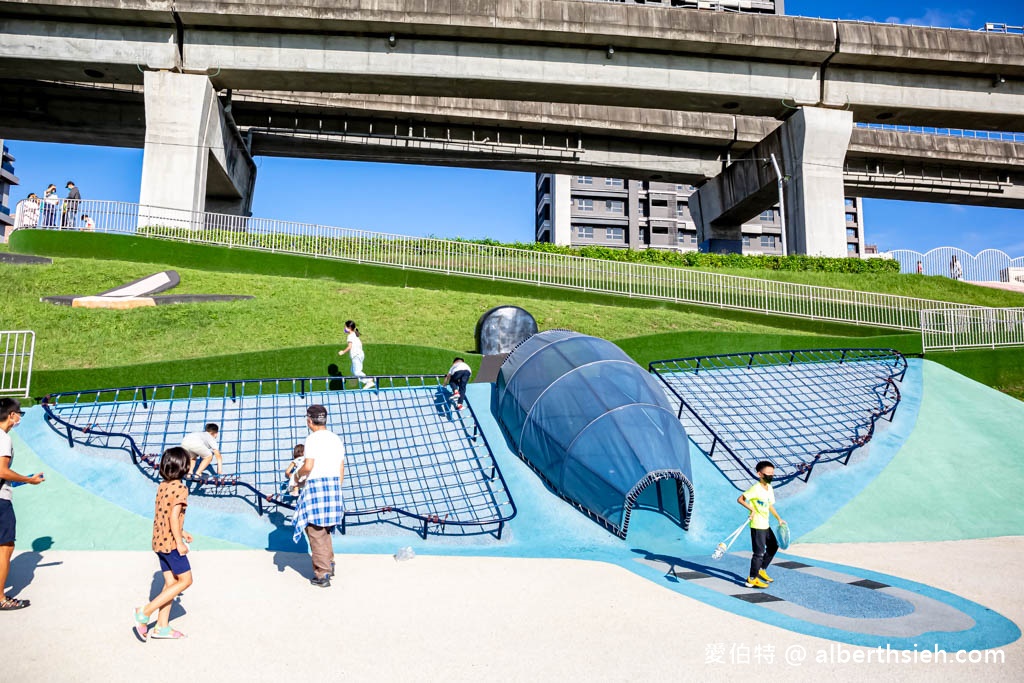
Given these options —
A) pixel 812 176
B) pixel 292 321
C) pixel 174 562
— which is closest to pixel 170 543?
pixel 174 562

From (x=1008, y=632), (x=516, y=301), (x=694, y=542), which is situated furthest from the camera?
(x=516, y=301)

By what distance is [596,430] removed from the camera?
9.15 m

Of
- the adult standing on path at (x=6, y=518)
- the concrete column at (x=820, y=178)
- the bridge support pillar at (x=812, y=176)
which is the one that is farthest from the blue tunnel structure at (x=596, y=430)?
the bridge support pillar at (x=812, y=176)

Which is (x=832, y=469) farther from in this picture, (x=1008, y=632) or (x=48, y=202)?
(x=48, y=202)

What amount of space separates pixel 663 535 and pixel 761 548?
2222 mm

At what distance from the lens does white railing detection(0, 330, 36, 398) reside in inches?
461

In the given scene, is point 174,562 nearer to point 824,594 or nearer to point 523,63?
point 824,594

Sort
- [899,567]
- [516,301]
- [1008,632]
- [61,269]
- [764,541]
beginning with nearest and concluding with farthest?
[1008,632] → [764,541] → [899,567] → [61,269] → [516,301]

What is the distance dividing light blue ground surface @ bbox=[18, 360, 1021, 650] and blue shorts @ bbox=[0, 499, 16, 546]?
9.42ft

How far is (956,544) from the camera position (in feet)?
29.5

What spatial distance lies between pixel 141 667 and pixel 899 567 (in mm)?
7598

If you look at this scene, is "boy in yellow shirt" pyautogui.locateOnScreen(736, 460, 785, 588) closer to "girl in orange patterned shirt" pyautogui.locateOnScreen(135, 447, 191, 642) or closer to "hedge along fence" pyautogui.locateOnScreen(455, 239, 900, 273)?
"girl in orange patterned shirt" pyautogui.locateOnScreen(135, 447, 191, 642)

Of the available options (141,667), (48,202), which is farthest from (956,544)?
(48,202)

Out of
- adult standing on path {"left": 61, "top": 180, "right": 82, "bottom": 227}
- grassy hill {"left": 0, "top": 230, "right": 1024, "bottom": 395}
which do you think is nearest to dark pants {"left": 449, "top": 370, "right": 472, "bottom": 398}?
grassy hill {"left": 0, "top": 230, "right": 1024, "bottom": 395}
